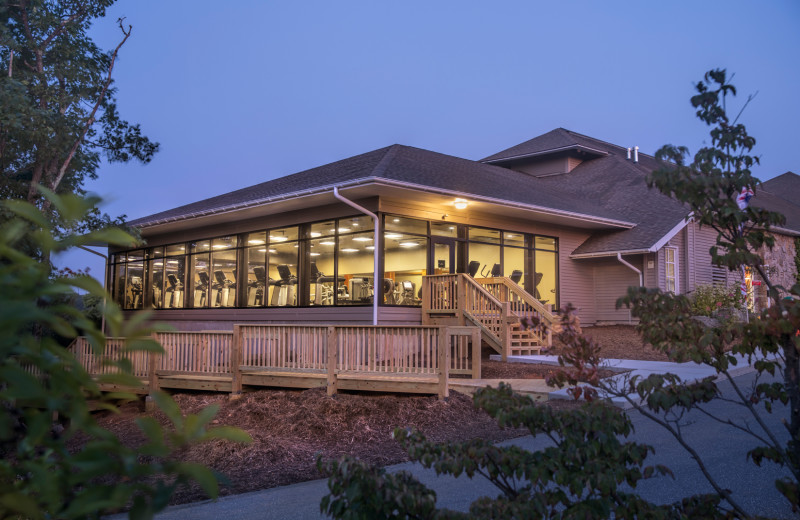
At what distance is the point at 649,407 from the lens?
2.92 m

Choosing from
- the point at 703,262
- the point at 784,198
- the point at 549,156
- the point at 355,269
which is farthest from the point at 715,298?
the point at 784,198

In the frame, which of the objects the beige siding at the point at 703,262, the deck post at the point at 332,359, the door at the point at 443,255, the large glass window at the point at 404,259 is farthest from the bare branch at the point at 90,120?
the beige siding at the point at 703,262

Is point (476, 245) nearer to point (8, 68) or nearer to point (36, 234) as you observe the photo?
point (8, 68)

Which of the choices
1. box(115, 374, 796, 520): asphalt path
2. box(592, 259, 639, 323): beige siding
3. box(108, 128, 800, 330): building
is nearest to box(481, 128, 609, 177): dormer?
box(108, 128, 800, 330): building

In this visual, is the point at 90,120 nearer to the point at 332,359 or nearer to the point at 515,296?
A: the point at 332,359

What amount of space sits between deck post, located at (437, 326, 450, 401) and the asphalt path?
99.3 inches

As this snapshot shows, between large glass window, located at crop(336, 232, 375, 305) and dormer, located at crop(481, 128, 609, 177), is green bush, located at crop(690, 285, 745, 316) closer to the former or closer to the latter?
dormer, located at crop(481, 128, 609, 177)

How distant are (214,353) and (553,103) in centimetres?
15873

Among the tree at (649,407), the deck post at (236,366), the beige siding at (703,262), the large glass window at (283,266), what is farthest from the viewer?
the beige siding at (703,262)

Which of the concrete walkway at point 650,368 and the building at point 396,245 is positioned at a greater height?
the building at point 396,245

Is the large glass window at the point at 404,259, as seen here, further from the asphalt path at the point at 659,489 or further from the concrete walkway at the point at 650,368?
the asphalt path at the point at 659,489

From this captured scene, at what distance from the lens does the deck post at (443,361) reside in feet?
30.8

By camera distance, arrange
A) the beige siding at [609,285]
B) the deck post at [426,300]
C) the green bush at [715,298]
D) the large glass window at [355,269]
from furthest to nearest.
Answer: the beige siding at [609,285], the green bush at [715,298], the deck post at [426,300], the large glass window at [355,269]

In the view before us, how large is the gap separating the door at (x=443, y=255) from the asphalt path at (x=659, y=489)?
8.73m
